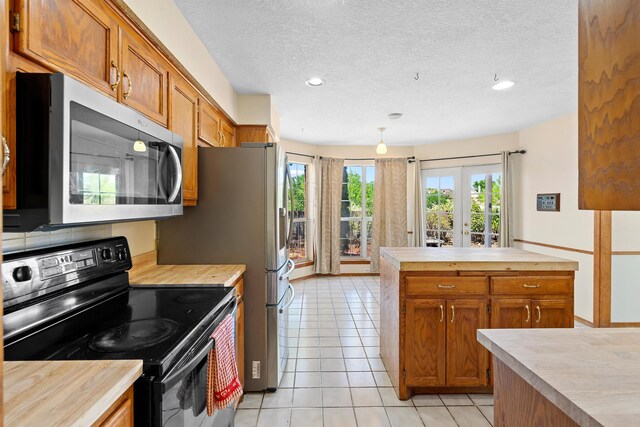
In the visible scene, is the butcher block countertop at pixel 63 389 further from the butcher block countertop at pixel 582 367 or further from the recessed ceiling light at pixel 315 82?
the recessed ceiling light at pixel 315 82

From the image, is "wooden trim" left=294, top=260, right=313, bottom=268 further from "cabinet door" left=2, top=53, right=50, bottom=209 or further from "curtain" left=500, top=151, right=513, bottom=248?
"cabinet door" left=2, top=53, right=50, bottom=209

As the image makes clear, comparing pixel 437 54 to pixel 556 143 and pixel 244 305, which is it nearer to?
pixel 244 305

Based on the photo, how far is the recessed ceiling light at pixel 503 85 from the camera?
312 cm

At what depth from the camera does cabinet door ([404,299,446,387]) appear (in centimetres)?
226

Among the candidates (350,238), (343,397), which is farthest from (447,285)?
(350,238)

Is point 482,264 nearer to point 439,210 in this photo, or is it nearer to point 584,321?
point 584,321

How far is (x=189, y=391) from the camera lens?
3.93 feet

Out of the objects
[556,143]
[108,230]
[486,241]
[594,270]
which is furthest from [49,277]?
[486,241]

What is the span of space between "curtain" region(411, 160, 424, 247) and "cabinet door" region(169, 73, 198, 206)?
14.9 feet

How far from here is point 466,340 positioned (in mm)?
2264

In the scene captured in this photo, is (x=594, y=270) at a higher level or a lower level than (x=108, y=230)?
lower

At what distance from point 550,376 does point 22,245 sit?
5.89 ft

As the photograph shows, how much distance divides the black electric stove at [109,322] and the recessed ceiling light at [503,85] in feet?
9.96

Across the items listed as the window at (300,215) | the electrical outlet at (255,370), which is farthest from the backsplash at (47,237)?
the window at (300,215)
